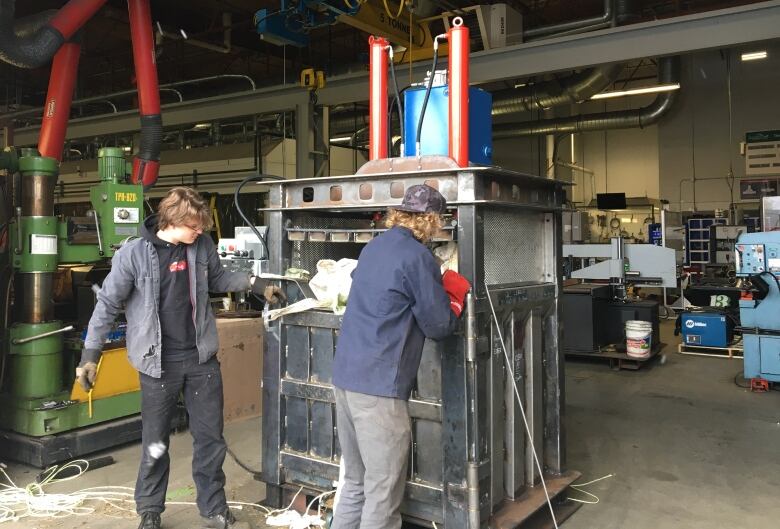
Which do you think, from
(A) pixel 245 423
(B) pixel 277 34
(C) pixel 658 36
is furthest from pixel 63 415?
(C) pixel 658 36

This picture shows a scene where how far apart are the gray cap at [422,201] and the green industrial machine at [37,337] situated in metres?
2.50

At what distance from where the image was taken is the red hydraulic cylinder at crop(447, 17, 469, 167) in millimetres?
2523

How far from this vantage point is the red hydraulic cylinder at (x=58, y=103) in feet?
15.9

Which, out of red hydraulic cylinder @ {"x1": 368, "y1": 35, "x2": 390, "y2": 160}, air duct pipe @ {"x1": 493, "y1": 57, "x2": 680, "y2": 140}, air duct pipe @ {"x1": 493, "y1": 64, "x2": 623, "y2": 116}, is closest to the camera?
red hydraulic cylinder @ {"x1": 368, "y1": 35, "x2": 390, "y2": 160}

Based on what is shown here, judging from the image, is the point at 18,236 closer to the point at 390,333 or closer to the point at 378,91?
the point at 378,91

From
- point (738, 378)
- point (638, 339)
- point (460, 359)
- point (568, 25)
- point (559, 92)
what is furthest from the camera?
point (559, 92)

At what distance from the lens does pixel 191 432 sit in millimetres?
2746

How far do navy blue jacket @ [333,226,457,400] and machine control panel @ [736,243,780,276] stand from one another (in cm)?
458

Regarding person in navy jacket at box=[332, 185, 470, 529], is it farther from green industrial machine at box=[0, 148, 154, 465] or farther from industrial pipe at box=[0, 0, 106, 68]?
industrial pipe at box=[0, 0, 106, 68]

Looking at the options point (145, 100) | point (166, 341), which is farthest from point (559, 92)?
point (166, 341)

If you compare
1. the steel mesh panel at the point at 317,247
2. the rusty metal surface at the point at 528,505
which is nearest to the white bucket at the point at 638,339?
the rusty metal surface at the point at 528,505

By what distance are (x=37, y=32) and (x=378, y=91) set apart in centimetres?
305

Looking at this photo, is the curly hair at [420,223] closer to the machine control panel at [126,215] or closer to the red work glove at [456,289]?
the red work glove at [456,289]

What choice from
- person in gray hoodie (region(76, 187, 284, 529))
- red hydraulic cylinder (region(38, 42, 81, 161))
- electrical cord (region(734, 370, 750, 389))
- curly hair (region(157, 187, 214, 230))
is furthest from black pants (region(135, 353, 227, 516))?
electrical cord (region(734, 370, 750, 389))
